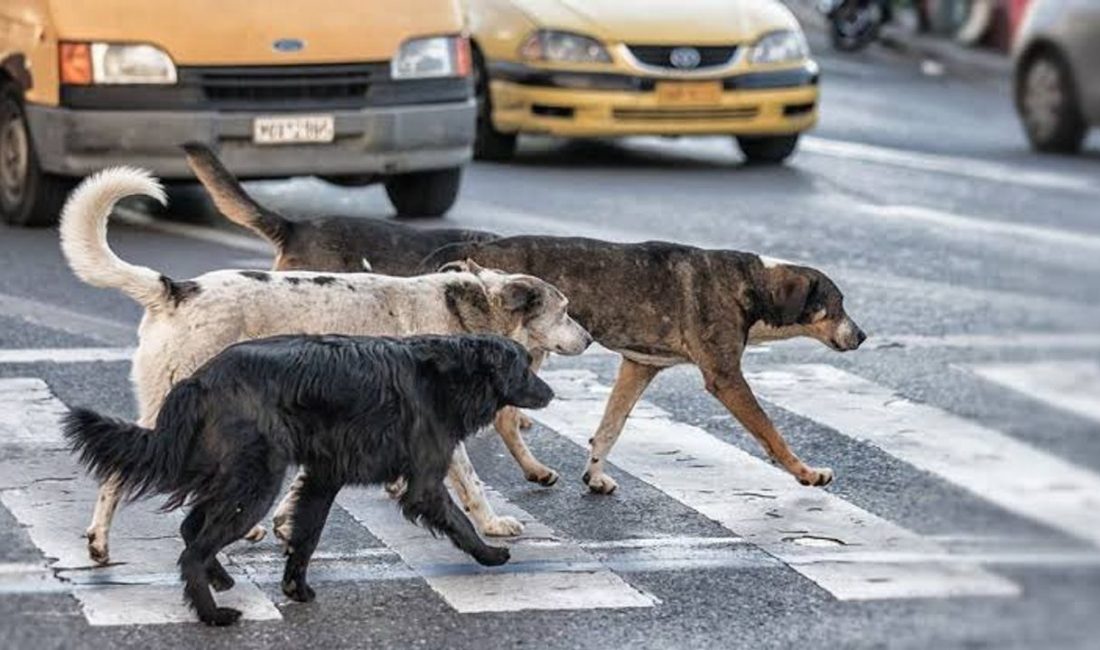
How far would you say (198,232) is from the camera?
14.0m

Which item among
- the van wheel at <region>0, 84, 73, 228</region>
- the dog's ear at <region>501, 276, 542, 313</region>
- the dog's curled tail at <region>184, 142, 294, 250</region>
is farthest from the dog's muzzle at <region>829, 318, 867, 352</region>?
the van wheel at <region>0, 84, 73, 228</region>

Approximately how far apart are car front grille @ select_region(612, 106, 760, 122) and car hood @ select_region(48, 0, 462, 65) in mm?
2896

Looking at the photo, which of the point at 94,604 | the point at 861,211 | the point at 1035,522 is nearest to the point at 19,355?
the point at 94,604

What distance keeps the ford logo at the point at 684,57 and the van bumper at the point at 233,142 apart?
117 inches

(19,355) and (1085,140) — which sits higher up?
(19,355)

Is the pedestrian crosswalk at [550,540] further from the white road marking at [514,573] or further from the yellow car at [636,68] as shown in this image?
the yellow car at [636,68]

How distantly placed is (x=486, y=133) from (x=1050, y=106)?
16.2 feet

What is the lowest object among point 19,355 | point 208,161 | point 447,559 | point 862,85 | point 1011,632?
point 862,85

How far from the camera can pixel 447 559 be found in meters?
7.33

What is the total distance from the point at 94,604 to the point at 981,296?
6.95 metres

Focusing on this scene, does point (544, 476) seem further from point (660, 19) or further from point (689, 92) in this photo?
point (660, 19)

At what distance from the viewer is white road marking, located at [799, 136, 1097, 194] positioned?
17.6 metres

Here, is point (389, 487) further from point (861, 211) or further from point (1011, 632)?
point (861, 211)

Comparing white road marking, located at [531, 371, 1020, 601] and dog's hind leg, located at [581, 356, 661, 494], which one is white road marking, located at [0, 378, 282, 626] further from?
white road marking, located at [531, 371, 1020, 601]
